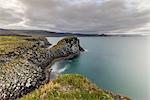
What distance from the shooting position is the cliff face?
12941 millimetres

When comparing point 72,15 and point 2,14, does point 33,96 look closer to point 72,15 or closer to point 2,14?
point 72,15

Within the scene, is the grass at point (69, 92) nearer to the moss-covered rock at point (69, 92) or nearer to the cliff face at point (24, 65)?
the moss-covered rock at point (69, 92)

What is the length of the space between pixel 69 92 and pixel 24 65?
1058 cm

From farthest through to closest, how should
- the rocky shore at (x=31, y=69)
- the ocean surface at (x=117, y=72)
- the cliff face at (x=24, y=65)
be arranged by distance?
the ocean surface at (x=117, y=72) → the cliff face at (x=24, y=65) → the rocky shore at (x=31, y=69)

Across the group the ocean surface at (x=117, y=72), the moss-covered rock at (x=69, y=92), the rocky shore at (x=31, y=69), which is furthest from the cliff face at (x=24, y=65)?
the moss-covered rock at (x=69, y=92)

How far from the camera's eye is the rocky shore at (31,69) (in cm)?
546

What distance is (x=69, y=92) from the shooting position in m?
5.17

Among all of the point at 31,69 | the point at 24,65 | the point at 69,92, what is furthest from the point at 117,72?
the point at 69,92

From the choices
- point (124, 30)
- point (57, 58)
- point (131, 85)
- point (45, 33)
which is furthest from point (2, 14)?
point (57, 58)

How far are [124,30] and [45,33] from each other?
5.70 m

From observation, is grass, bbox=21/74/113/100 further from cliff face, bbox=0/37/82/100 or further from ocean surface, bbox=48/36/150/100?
cliff face, bbox=0/37/82/100

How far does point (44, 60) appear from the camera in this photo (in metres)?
22.4

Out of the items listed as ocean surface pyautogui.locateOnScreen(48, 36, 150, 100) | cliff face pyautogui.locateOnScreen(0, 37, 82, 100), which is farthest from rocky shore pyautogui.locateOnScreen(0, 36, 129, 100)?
ocean surface pyautogui.locateOnScreen(48, 36, 150, 100)

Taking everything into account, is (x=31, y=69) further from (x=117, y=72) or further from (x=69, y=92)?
(x=69, y=92)
